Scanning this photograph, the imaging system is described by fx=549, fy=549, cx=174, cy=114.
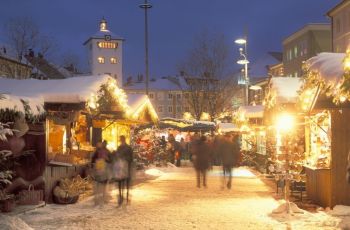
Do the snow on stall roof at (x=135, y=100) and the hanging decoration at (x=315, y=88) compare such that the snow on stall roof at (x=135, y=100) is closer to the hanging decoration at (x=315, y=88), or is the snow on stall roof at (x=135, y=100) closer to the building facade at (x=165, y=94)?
the hanging decoration at (x=315, y=88)

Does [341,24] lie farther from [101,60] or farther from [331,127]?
[101,60]

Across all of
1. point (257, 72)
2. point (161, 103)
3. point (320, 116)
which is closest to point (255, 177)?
point (320, 116)

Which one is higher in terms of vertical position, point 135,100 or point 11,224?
point 135,100

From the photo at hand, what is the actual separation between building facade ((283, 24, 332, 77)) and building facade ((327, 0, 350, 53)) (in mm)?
6914

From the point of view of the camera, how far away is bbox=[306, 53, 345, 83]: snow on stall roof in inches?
454

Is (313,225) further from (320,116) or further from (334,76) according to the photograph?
(320,116)

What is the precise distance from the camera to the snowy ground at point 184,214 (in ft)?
36.9

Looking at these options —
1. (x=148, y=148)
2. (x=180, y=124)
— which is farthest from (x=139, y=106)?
(x=180, y=124)

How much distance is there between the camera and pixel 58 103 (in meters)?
17.7

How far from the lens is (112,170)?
49.4ft

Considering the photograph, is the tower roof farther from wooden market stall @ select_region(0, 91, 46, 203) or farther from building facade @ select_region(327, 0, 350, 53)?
wooden market stall @ select_region(0, 91, 46, 203)

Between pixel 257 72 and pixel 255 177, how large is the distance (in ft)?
218

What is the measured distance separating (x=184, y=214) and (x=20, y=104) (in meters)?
4.51

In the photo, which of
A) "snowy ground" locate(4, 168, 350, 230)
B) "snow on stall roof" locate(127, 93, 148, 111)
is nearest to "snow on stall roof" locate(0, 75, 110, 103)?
"snowy ground" locate(4, 168, 350, 230)
